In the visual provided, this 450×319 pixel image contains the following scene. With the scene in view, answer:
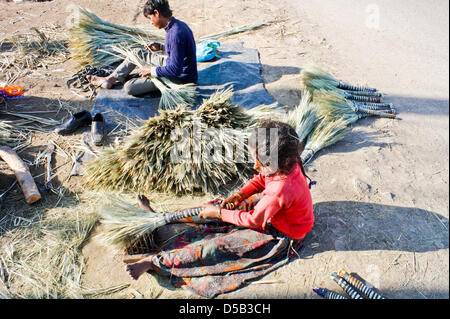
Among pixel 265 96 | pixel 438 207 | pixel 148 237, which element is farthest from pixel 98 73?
pixel 438 207

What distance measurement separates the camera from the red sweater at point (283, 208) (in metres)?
1.83

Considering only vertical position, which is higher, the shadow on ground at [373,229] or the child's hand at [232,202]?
the child's hand at [232,202]

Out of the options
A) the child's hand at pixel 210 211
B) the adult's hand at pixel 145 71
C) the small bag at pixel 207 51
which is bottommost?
the child's hand at pixel 210 211

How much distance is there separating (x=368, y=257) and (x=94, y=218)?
6.89 ft

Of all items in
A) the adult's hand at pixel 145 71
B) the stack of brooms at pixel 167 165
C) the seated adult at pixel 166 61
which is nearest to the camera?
the stack of brooms at pixel 167 165

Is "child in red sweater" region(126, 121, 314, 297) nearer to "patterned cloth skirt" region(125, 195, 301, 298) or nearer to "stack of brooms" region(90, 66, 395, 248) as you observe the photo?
"patterned cloth skirt" region(125, 195, 301, 298)

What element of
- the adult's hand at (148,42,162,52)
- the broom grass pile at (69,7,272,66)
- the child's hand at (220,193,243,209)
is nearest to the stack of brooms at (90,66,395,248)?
the child's hand at (220,193,243,209)

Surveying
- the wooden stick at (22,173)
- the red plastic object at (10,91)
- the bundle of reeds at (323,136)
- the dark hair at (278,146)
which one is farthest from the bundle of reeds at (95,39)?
the dark hair at (278,146)

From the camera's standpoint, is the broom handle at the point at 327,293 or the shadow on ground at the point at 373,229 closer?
the broom handle at the point at 327,293

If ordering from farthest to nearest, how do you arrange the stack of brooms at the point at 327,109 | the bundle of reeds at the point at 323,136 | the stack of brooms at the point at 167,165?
1. the stack of brooms at the point at 327,109
2. the bundle of reeds at the point at 323,136
3. the stack of brooms at the point at 167,165

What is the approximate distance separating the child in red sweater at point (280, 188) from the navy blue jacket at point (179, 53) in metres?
1.87

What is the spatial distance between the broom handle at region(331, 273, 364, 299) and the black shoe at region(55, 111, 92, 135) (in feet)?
9.34

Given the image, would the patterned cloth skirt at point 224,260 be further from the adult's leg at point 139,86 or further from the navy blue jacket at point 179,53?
the adult's leg at point 139,86

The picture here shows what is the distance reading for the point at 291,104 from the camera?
12.4 ft
